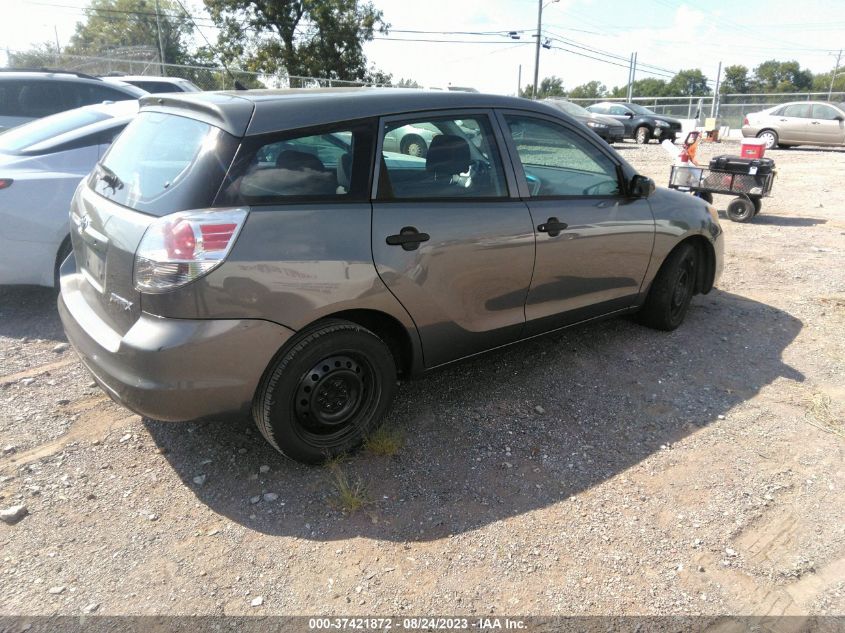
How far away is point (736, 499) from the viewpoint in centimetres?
294

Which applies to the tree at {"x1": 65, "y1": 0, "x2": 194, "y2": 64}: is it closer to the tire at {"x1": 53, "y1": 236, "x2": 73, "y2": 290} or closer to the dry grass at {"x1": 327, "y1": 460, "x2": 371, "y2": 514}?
the tire at {"x1": 53, "y1": 236, "x2": 73, "y2": 290}

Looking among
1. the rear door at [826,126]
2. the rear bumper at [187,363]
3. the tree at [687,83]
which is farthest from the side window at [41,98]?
the tree at [687,83]

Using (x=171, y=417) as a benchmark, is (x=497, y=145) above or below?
above

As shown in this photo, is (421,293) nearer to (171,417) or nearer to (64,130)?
(171,417)

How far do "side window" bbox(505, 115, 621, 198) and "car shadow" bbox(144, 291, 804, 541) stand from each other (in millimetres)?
1172

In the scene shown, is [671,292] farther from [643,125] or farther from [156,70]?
[156,70]

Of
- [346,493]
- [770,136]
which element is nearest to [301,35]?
[770,136]

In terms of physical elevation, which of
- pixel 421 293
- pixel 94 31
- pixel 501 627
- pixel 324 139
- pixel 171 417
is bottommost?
pixel 501 627

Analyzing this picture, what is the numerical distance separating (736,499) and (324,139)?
2.59m

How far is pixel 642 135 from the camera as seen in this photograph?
22.3 metres

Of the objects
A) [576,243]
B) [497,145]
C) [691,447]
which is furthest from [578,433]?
[497,145]

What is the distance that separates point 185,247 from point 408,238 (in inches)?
40.5

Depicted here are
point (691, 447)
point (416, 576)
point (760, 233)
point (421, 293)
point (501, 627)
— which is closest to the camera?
point (501, 627)

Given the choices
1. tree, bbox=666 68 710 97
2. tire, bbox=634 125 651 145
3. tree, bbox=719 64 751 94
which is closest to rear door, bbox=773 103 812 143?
tire, bbox=634 125 651 145
